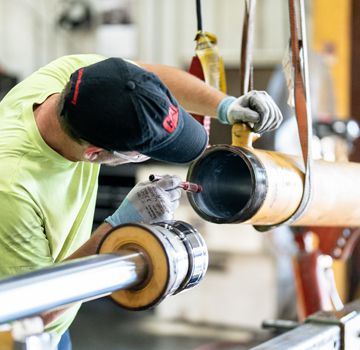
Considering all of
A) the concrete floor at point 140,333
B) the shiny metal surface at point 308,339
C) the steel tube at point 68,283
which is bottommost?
the concrete floor at point 140,333

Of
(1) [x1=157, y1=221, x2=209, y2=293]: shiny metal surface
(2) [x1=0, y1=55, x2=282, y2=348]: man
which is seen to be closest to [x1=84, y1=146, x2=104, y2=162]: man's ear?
(2) [x1=0, y1=55, x2=282, y2=348]: man

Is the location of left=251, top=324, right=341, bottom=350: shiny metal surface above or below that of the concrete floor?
above

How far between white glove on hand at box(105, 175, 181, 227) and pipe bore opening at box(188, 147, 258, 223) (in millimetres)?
54

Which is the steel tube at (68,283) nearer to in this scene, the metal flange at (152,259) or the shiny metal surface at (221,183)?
the metal flange at (152,259)

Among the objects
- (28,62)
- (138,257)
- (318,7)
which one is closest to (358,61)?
(318,7)

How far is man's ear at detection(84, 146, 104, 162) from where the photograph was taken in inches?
44.4

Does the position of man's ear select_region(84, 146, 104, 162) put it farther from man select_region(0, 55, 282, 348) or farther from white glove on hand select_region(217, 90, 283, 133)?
white glove on hand select_region(217, 90, 283, 133)

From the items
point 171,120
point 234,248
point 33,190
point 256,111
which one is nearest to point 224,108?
point 256,111

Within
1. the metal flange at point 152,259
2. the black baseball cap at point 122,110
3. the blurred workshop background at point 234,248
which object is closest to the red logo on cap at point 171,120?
the black baseball cap at point 122,110

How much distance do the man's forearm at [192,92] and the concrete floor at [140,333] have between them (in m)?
2.63

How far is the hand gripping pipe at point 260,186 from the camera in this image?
108 cm

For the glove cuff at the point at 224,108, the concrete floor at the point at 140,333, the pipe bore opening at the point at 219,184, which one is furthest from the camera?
the concrete floor at the point at 140,333

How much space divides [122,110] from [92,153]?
144 mm

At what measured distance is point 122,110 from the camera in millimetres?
1039
